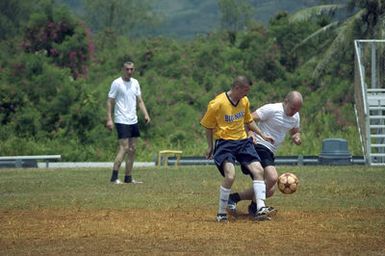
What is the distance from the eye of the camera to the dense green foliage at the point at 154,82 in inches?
1410

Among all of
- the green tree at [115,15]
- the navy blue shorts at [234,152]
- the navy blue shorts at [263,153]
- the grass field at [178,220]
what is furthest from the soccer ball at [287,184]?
the green tree at [115,15]

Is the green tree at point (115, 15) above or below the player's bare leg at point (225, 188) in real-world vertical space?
above

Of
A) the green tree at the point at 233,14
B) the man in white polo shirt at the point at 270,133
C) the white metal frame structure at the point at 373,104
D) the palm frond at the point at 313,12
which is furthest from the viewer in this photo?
the green tree at the point at 233,14

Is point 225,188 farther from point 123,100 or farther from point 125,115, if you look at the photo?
point 123,100

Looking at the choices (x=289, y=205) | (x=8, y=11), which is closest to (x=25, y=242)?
(x=289, y=205)

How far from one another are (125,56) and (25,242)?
40.2 meters

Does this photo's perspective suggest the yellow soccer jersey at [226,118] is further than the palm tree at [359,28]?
No

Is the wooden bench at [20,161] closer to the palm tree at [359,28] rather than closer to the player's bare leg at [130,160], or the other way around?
the player's bare leg at [130,160]

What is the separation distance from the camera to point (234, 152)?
44.4 ft

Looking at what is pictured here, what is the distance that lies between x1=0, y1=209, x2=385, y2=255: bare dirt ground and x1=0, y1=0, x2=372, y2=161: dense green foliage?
18873 mm

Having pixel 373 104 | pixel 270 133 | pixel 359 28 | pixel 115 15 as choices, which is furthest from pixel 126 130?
pixel 115 15

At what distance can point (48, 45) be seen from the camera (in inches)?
1912

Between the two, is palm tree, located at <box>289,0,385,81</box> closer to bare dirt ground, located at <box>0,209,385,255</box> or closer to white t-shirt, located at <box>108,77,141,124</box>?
white t-shirt, located at <box>108,77,141,124</box>

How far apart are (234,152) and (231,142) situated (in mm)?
128
